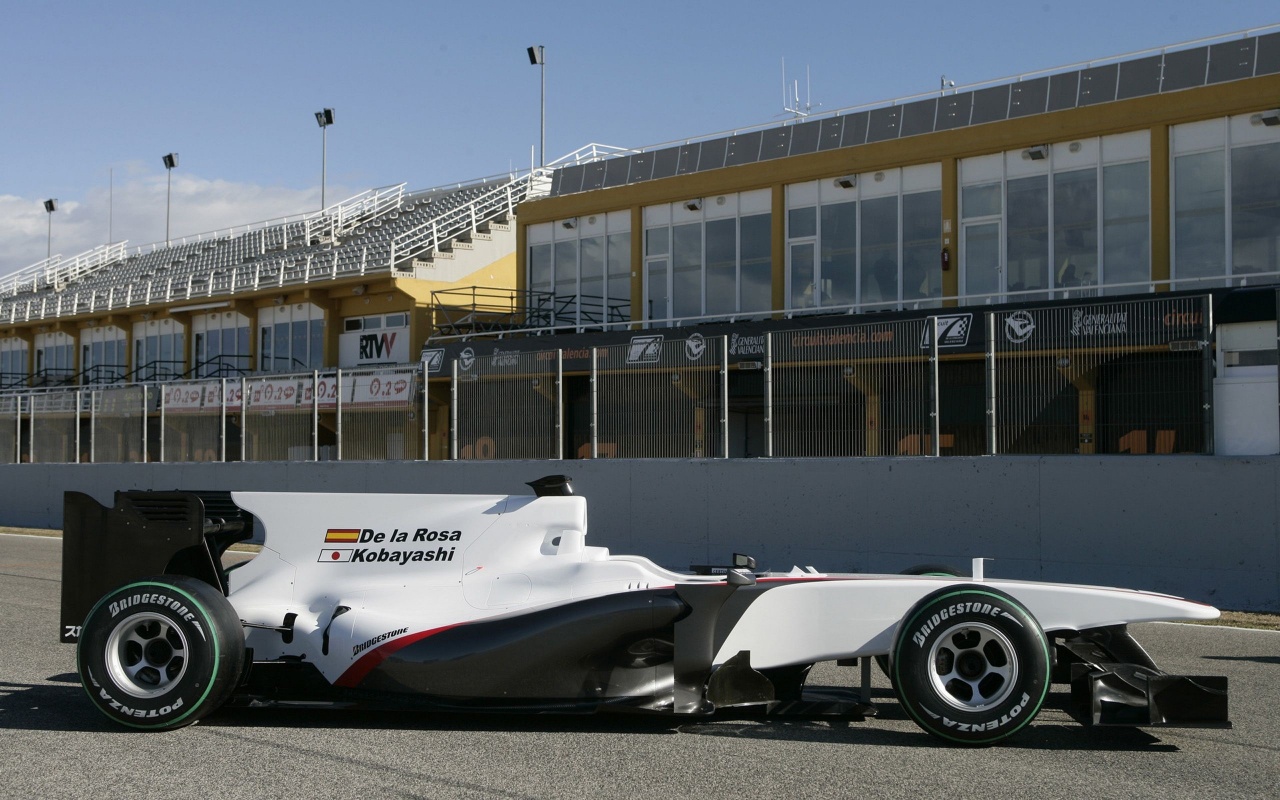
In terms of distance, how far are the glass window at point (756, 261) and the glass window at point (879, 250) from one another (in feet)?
8.24

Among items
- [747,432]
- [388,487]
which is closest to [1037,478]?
[747,432]

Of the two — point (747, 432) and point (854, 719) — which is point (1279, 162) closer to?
point (747, 432)

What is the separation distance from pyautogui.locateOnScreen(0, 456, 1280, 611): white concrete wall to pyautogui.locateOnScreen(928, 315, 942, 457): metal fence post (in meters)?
0.25

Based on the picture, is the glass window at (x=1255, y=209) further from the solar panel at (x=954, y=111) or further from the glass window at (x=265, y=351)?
the glass window at (x=265, y=351)

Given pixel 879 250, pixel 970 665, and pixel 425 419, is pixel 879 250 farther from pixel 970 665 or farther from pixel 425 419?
pixel 970 665

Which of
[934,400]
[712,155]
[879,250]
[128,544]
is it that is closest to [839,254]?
[879,250]

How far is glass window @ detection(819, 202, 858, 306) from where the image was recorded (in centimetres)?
2805

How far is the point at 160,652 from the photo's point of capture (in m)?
6.59

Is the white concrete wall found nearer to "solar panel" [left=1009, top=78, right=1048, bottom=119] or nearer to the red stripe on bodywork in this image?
the red stripe on bodywork

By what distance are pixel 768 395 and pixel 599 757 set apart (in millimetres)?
10496

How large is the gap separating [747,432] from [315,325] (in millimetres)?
29258

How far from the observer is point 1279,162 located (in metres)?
22.2

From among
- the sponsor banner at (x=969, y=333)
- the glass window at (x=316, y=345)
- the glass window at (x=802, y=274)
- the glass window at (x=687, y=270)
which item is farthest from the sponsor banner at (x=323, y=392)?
the glass window at (x=316, y=345)

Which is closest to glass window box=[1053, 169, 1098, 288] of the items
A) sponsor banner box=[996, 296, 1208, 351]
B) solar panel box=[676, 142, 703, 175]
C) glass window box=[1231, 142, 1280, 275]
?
glass window box=[1231, 142, 1280, 275]
